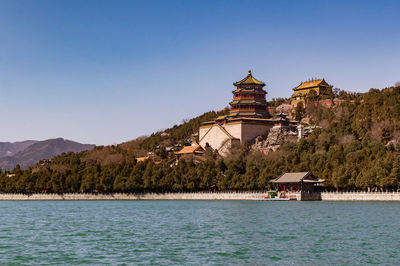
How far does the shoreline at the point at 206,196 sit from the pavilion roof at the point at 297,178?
63.3 inches

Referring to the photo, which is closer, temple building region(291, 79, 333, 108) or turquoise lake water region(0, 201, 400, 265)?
turquoise lake water region(0, 201, 400, 265)

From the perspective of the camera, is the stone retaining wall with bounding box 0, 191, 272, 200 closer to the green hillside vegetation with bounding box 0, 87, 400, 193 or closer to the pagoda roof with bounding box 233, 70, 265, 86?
the green hillside vegetation with bounding box 0, 87, 400, 193

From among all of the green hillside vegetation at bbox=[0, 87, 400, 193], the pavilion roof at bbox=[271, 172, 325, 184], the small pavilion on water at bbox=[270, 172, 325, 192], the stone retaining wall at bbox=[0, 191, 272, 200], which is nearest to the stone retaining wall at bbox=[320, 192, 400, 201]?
the green hillside vegetation at bbox=[0, 87, 400, 193]

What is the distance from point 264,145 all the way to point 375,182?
1225 inches

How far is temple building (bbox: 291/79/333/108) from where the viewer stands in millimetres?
115250

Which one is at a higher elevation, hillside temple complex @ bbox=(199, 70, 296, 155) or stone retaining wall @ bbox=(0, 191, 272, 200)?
hillside temple complex @ bbox=(199, 70, 296, 155)

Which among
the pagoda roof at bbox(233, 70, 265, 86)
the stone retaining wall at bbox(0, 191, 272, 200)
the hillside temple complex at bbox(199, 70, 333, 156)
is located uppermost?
the pagoda roof at bbox(233, 70, 265, 86)

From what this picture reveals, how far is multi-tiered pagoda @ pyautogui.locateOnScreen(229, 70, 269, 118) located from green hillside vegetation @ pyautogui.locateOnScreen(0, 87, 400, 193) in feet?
25.6

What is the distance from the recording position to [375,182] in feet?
214

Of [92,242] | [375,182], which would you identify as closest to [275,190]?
[375,182]

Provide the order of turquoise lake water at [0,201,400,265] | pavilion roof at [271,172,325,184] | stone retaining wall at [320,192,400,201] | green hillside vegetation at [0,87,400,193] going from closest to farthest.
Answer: turquoise lake water at [0,201,400,265]
stone retaining wall at [320,192,400,201]
green hillside vegetation at [0,87,400,193]
pavilion roof at [271,172,325,184]

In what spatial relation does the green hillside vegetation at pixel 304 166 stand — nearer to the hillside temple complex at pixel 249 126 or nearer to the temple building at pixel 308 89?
the hillside temple complex at pixel 249 126

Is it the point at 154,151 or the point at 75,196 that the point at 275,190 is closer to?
the point at 75,196

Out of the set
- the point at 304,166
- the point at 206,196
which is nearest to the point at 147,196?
the point at 206,196
